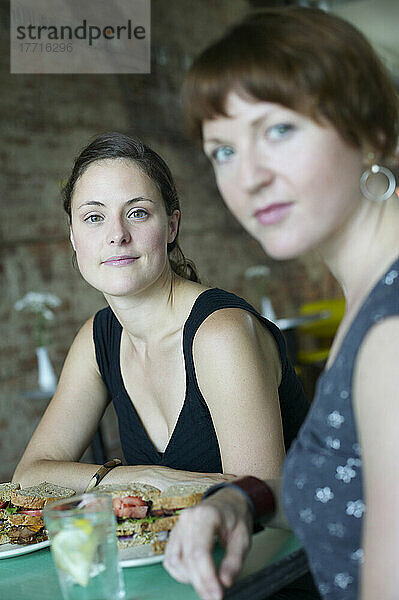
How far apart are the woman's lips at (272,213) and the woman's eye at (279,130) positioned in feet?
0.30

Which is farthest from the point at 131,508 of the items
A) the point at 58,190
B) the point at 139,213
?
the point at 58,190

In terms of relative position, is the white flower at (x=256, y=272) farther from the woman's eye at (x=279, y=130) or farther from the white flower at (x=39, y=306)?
the woman's eye at (x=279, y=130)

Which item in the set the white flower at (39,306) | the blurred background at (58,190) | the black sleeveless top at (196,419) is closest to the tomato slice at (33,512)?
the black sleeveless top at (196,419)

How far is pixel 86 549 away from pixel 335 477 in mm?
383

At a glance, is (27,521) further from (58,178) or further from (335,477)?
(58,178)

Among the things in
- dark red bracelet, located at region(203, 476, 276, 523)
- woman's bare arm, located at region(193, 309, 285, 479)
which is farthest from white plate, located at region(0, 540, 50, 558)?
woman's bare arm, located at region(193, 309, 285, 479)

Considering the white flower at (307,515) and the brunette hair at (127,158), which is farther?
the brunette hair at (127,158)

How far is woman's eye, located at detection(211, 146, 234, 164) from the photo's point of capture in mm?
1070

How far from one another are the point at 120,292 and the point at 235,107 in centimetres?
100

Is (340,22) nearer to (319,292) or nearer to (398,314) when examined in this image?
(398,314)

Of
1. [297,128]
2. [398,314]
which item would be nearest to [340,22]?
[297,128]

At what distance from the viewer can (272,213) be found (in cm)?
103

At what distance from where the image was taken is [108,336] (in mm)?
2254

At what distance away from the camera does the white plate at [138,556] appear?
126 centimetres
